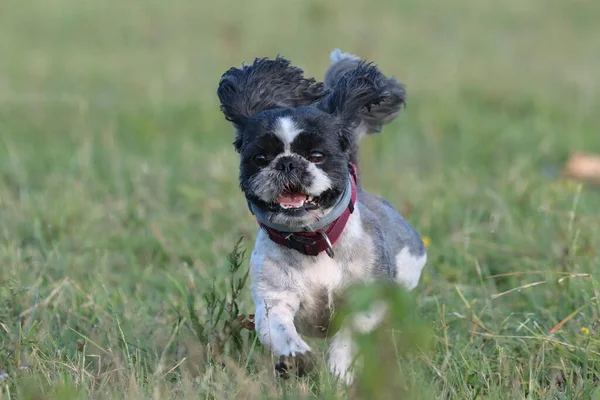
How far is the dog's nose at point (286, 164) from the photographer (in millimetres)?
3728

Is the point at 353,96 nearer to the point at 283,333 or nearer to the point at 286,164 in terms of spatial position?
the point at 286,164

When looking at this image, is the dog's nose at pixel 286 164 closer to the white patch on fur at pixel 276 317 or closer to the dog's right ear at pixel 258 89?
the dog's right ear at pixel 258 89

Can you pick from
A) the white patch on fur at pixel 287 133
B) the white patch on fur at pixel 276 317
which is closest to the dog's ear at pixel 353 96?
the white patch on fur at pixel 287 133

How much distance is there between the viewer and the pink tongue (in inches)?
150

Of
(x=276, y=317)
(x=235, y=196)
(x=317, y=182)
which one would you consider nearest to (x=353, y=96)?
(x=317, y=182)

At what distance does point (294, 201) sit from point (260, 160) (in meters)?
0.21

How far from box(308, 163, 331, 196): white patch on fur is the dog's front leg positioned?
1.63ft

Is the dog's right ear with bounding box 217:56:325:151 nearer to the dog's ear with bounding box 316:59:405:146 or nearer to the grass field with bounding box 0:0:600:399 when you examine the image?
the dog's ear with bounding box 316:59:405:146

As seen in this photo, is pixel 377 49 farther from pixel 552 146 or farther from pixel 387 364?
pixel 387 364

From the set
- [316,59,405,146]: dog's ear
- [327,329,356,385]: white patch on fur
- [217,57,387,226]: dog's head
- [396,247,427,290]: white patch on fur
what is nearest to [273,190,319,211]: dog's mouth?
[217,57,387,226]: dog's head

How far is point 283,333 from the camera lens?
12.5ft

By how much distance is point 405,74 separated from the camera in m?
13.2

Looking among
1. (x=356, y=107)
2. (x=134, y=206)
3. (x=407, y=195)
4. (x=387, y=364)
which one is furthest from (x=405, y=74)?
(x=387, y=364)

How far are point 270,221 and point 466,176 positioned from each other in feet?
15.1
